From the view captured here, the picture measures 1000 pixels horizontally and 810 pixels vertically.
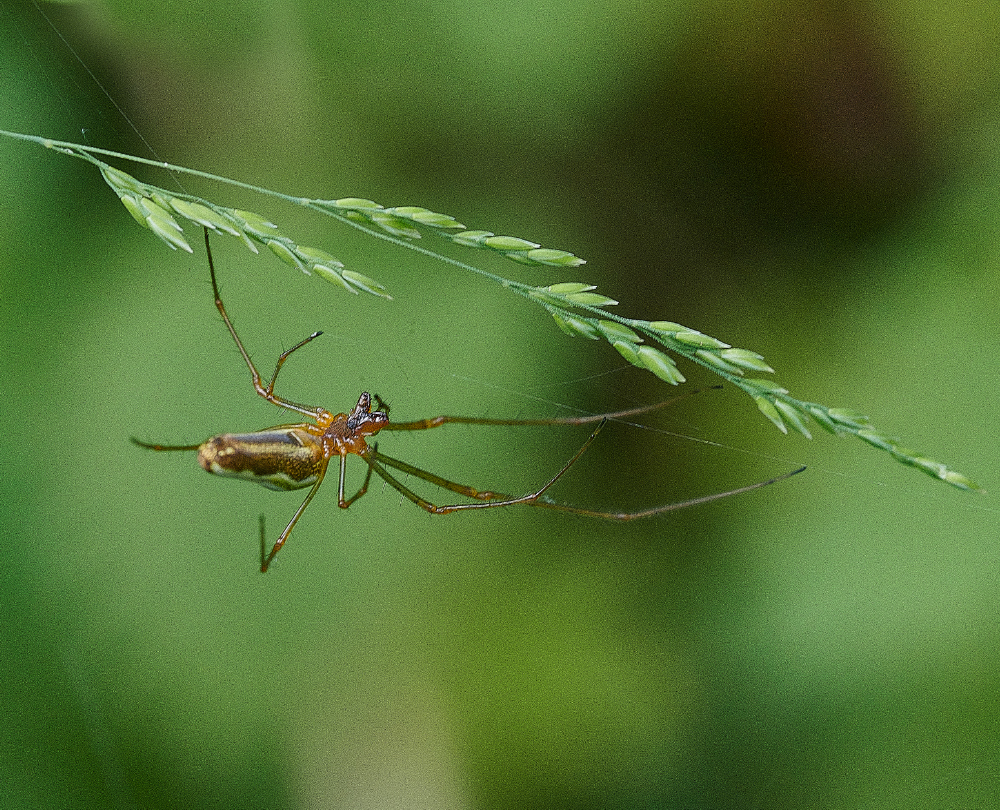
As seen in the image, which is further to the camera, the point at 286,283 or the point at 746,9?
the point at 746,9

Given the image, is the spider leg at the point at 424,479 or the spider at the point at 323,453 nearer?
the spider at the point at 323,453

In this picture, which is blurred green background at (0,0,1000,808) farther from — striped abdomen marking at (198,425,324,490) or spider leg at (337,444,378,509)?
striped abdomen marking at (198,425,324,490)

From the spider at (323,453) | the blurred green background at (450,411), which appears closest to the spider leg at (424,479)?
the spider at (323,453)

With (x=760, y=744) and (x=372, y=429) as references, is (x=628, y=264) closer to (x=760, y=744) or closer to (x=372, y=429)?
(x=372, y=429)

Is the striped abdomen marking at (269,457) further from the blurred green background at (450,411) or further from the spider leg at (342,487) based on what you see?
the blurred green background at (450,411)

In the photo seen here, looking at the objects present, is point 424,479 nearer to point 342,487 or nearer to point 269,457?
point 342,487

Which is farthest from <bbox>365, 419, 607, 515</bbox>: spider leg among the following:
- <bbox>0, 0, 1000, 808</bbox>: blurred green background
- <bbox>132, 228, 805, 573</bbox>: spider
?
<bbox>0, 0, 1000, 808</bbox>: blurred green background

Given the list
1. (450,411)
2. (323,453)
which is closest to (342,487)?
(323,453)

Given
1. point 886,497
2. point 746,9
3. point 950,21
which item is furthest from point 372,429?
point 950,21
